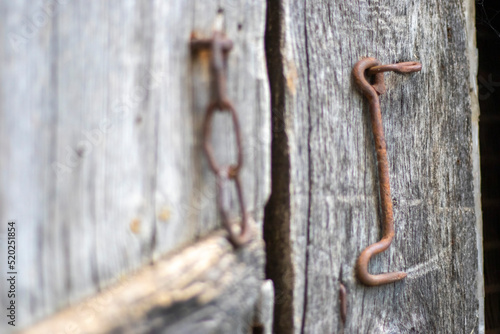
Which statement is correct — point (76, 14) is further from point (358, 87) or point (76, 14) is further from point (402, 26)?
point (402, 26)

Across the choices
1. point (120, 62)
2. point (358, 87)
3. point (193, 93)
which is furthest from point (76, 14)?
point (358, 87)

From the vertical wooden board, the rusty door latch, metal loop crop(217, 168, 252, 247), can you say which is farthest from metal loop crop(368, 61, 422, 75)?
metal loop crop(217, 168, 252, 247)

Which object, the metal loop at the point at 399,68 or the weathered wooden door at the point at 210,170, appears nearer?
the weathered wooden door at the point at 210,170

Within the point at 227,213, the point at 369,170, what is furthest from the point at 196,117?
the point at 369,170

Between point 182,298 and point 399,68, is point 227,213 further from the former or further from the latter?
point 399,68

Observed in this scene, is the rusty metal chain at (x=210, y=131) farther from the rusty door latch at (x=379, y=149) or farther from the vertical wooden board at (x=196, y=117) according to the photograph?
the rusty door latch at (x=379, y=149)

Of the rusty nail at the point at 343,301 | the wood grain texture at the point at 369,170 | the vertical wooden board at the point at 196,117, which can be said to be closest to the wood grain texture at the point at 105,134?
the vertical wooden board at the point at 196,117

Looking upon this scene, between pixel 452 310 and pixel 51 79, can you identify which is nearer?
pixel 51 79
